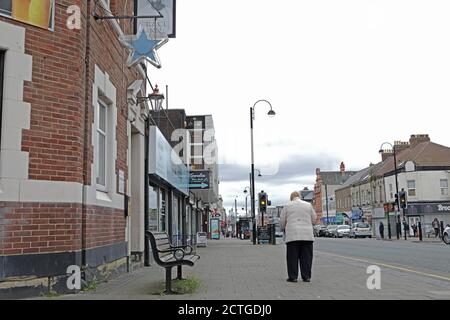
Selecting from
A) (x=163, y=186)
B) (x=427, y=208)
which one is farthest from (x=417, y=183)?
(x=163, y=186)

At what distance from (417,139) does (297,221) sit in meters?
53.9

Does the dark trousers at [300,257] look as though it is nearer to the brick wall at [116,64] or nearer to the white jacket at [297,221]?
the white jacket at [297,221]

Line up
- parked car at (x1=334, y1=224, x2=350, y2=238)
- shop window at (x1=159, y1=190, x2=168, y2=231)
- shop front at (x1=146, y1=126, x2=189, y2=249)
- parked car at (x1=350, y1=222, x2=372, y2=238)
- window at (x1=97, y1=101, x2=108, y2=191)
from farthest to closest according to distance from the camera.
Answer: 1. parked car at (x1=334, y1=224, x2=350, y2=238)
2. parked car at (x1=350, y1=222, x2=372, y2=238)
3. shop window at (x1=159, y1=190, x2=168, y2=231)
4. shop front at (x1=146, y1=126, x2=189, y2=249)
5. window at (x1=97, y1=101, x2=108, y2=191)

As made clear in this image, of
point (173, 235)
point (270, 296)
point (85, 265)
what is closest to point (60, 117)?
point (85, 265)

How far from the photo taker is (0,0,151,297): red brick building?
275 inches

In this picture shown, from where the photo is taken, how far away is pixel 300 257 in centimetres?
930

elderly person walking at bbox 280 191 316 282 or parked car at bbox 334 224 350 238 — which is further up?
elderly person walking at bbox 280 191 316 282

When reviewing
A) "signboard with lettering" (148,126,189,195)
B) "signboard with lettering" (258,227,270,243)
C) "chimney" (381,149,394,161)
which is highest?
"chimney" (381,149,394,161)

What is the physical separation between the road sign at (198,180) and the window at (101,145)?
55.9 ft

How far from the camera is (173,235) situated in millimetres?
20812

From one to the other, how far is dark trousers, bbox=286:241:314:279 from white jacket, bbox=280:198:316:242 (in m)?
0.13

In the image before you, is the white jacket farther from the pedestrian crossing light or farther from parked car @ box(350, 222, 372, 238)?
parked car @ box(350, 222, 372, 238)

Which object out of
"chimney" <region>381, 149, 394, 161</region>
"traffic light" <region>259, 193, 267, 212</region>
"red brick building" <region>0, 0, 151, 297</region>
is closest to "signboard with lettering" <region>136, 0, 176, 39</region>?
"red brick building" <region>0, 0, 151, 297</region>

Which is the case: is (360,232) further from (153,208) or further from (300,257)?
(300,257)
